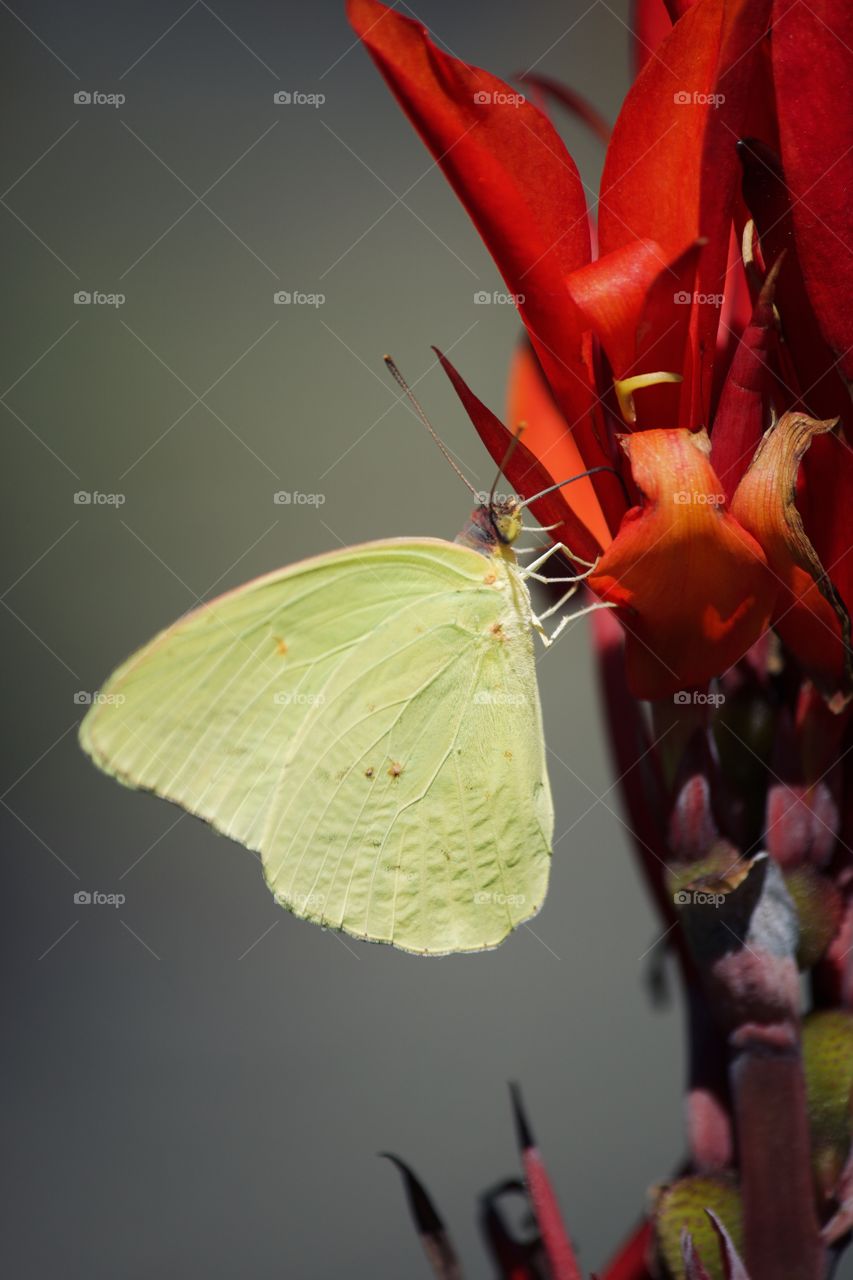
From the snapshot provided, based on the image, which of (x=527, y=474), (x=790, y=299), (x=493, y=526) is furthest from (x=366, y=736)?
(x=790, y=299)

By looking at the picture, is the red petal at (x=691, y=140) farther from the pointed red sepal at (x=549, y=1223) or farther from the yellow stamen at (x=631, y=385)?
the pointed red sepal at (x=549, y=1223)

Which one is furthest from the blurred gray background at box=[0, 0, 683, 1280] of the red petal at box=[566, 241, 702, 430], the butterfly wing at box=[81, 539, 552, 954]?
the red petal at box=[566, 241, 702, 430]

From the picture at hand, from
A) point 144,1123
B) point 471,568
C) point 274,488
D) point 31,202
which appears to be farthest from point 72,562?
point 471,568

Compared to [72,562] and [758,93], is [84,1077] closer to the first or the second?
[72,562]

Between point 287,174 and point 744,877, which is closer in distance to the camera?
point 744,877

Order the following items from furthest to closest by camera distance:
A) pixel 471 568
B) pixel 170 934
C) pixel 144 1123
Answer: pixel 170 934 → pixel 144 1123 → pixel 471 568

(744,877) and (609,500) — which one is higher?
(609,500)

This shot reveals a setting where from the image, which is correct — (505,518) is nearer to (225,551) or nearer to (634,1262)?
(634,1262)

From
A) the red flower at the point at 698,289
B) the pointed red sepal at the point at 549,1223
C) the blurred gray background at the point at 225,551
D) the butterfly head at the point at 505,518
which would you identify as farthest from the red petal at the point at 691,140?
the blurred gray background at the point at 225,551
